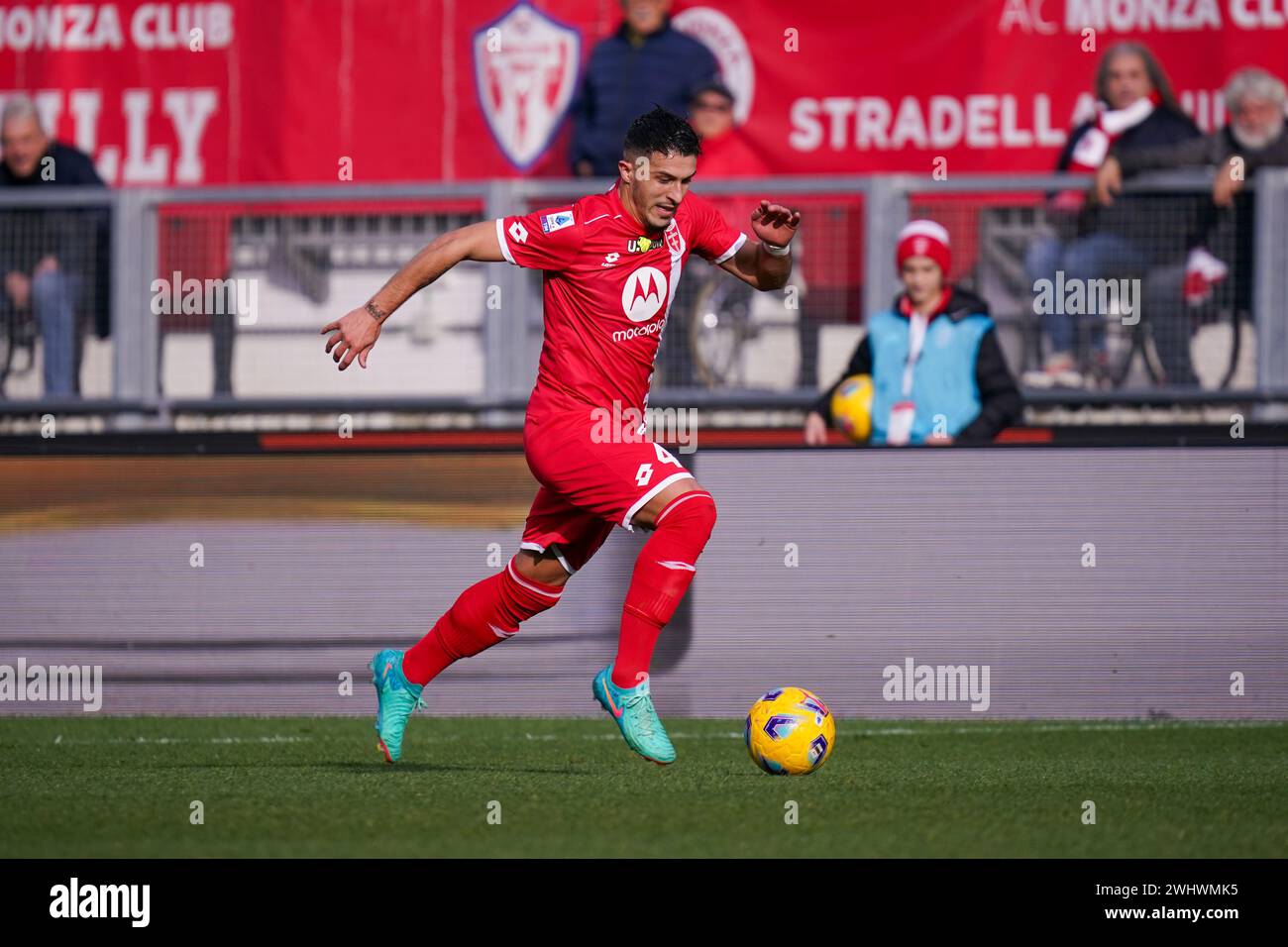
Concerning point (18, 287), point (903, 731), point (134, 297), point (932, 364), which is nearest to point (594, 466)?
point (903, 731)

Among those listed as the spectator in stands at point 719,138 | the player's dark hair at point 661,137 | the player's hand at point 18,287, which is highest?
the spectator in stands at point 719,138

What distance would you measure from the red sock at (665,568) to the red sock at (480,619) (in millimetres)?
620

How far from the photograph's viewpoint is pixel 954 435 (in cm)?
1147

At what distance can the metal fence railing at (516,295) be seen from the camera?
11.6 metres

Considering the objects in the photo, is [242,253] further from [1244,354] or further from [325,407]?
[1244,354]

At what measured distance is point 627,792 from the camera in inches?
289

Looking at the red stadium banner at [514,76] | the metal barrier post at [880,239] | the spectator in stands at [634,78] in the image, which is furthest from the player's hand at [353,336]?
the red stadium banner at [514,76]

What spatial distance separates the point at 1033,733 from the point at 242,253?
5.37 metres

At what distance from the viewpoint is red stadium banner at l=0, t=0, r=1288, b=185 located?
46.6 feet

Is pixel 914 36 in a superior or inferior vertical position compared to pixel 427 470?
superior

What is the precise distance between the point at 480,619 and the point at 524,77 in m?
7.26

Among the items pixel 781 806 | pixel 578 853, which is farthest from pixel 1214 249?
pixel 578 853

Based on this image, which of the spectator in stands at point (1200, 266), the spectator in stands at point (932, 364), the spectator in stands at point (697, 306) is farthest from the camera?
the spectator in stands at point (697, 306)

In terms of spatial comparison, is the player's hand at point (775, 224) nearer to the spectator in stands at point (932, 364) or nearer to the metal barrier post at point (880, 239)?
the spectator in stands at point (932, 364)
